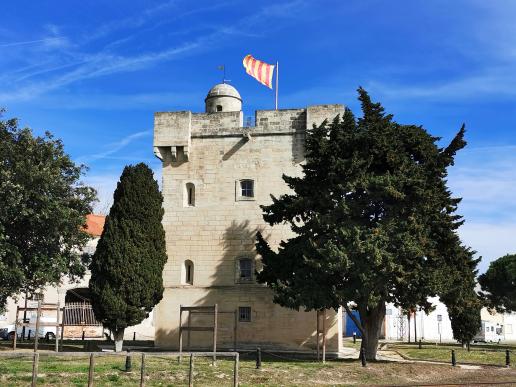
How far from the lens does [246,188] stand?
3128 centimetres

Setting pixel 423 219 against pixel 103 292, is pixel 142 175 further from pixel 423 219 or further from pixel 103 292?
pixel 423 219

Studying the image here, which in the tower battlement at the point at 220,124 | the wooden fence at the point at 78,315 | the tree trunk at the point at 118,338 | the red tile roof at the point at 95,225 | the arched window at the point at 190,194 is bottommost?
the tree trunk at the point at 118,338

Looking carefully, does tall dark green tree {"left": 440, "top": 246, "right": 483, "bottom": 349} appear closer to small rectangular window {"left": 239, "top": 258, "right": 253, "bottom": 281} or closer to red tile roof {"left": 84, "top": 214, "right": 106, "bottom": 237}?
small rectangular window {"left": 239, "top": 258, "right": 253, "bottom": 281}

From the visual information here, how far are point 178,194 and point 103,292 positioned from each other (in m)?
6.81

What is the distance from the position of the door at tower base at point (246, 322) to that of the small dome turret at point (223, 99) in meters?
10.8

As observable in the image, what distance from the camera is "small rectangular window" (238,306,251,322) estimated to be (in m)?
30.2

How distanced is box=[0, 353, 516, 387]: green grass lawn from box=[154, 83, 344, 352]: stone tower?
6003mm

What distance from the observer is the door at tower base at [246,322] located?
2929 cm

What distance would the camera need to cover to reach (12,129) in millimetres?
27328

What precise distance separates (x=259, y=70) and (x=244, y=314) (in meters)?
13.0

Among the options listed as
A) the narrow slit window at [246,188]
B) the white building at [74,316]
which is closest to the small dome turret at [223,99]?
the narrow slit window at [246,188]

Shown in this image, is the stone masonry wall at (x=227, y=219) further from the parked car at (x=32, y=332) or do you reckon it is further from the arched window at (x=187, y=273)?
the parked car at (x=32, y=332)

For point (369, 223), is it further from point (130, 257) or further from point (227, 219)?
point (130, 257)

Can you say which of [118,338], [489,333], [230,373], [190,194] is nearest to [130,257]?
[118,338]
